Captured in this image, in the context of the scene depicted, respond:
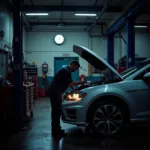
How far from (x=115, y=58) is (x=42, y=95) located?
5.11 m

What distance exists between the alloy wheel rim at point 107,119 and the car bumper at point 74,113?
25 centimetres

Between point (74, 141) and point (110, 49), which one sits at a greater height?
point (110, 49)

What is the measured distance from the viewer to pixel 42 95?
1327 cm

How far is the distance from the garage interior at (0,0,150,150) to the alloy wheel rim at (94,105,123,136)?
0.18 m

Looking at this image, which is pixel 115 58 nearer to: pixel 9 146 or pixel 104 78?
pixel 104 78

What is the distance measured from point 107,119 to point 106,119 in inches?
0.7

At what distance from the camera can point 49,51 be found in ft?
46.1

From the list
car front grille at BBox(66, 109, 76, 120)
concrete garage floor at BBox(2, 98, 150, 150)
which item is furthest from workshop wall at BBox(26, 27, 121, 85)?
car front grille at BBox(66, 109, 76, 120)

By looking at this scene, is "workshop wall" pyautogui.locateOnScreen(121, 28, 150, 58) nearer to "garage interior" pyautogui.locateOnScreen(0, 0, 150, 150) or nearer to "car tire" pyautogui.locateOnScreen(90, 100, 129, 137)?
"garage interior" pyautogui.locateOnScreen(0, 0, 150, 150)

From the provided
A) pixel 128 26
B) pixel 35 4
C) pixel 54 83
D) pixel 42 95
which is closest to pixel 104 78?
pixel 54 83

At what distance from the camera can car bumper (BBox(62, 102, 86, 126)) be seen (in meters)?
4.19

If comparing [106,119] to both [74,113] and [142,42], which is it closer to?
[74,113]

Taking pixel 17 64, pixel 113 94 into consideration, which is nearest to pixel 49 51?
pixel 17 64

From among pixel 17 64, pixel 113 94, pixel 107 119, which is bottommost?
pixel 107 119
